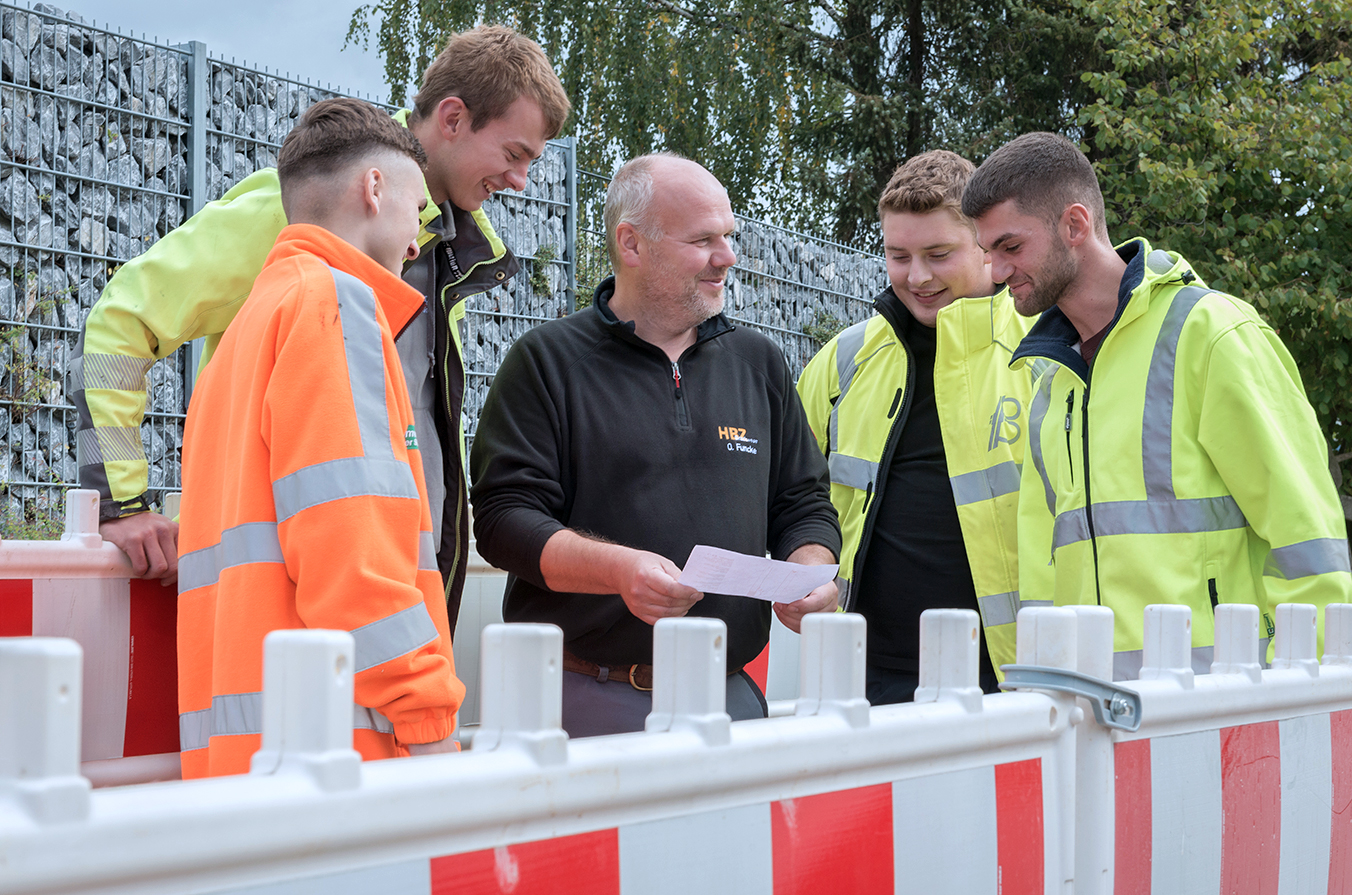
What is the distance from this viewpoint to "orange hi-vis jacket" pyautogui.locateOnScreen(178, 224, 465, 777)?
1788 mm

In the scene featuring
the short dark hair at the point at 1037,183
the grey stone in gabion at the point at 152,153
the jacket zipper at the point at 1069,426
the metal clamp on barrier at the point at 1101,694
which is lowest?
the metal clamp on barrier at the point at 1101,694

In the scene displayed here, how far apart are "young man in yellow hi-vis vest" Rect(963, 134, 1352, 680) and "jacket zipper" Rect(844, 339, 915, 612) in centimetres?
44

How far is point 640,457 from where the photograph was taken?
2758 millimetres

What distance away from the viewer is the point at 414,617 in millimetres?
1822

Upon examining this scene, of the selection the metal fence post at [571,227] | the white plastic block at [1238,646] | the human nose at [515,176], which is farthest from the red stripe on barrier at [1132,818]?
the metal fence post at [571,227]

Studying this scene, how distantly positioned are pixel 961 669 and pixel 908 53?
1798 cm

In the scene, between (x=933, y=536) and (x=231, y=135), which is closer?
(x=933, y=536)

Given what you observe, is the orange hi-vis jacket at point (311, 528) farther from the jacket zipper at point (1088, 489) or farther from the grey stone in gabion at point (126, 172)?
the grey stone in gabion at point (126, 172)

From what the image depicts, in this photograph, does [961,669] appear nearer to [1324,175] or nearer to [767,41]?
[1324,175]

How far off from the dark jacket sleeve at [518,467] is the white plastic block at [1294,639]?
1.30 metres

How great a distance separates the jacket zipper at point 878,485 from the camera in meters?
3.30

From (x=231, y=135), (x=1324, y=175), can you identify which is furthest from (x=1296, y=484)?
(x=1324, y=175)

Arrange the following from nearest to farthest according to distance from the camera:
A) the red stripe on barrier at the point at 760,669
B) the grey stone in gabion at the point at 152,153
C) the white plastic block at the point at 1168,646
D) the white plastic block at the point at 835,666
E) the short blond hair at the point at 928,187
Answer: the white plastic block at the point at 835,666 → the white plastic block at the point at 1168,646 → the short blond hair at the point at 928,187 → the red stripe on barrier at the point at 760,669 → the grey stone in gabion at the point at 152,153

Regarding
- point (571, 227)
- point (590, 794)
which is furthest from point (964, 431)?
point (571, 227)
